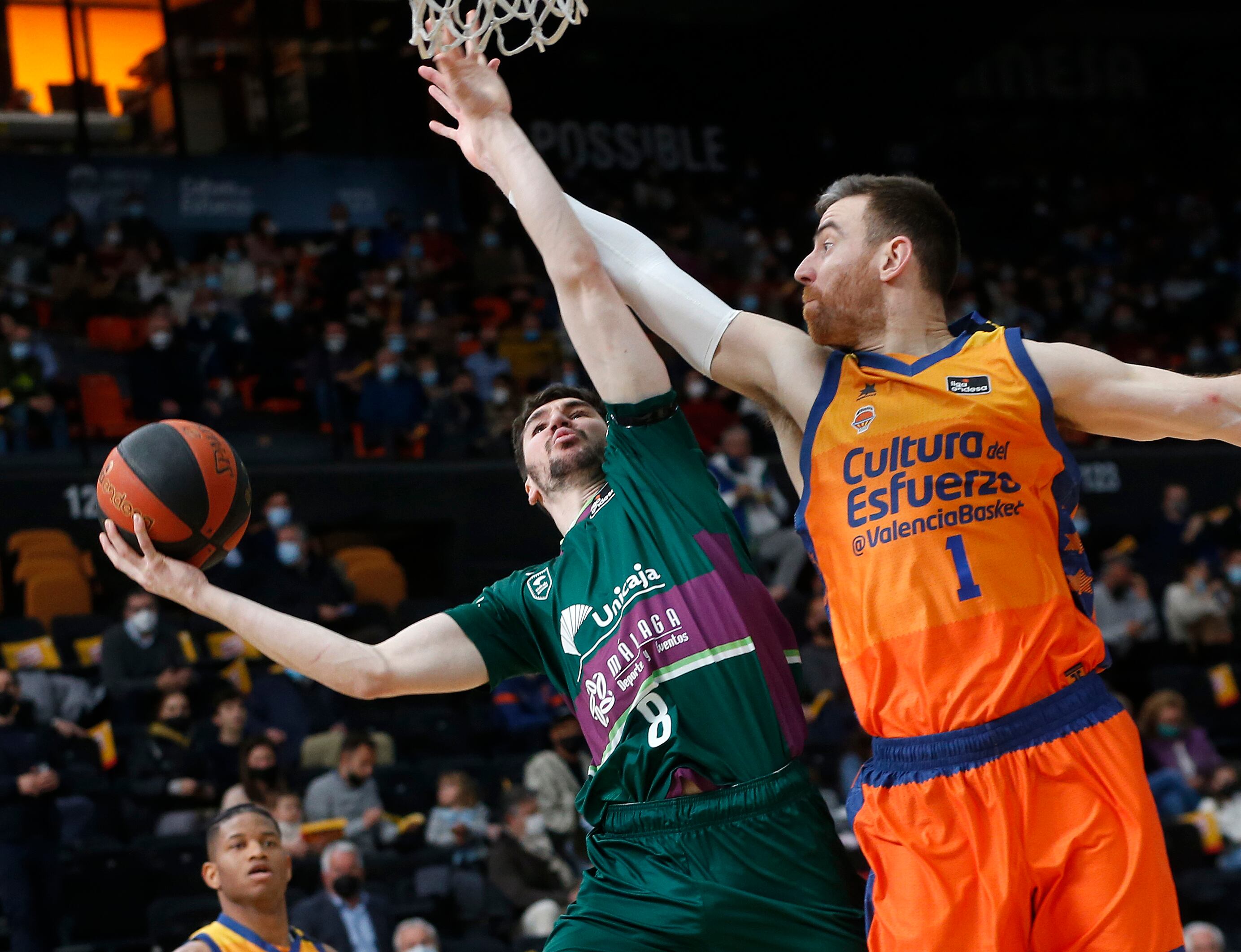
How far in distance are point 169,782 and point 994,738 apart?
7.77 meters

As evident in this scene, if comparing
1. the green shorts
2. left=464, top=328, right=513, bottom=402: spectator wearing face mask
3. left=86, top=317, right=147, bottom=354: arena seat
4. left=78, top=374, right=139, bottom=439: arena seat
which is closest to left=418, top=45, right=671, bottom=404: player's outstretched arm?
the green shorts

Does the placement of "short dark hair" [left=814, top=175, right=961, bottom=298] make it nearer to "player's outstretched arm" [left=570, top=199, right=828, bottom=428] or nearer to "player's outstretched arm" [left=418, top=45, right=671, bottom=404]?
"player's outstretched arm" [left=570, top=199, right=828, bottom=428]

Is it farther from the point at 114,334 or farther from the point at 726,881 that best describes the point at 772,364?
the point at 114,334

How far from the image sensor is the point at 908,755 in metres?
3.05

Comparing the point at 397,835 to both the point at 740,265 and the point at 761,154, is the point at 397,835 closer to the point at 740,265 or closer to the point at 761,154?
the point at 740,265

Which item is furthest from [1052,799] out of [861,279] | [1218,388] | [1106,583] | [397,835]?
[1106,583]

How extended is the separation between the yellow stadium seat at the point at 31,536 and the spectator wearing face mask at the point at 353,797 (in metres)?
4.47

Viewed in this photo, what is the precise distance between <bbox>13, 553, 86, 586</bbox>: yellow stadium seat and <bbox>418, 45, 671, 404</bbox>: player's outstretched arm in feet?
32.6

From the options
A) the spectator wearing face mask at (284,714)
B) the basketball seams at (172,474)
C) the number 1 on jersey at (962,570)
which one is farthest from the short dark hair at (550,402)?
the spectator wearing face mask at (284,714)

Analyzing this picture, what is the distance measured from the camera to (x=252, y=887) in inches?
213

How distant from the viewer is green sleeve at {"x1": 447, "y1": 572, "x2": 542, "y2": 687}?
3996 millimetres

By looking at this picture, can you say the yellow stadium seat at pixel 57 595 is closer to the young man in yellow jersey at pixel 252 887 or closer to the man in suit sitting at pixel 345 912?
the man in suit sitting at pixel 345 912

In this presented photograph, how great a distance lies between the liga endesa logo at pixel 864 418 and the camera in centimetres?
317

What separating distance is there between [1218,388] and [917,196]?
0.75m
